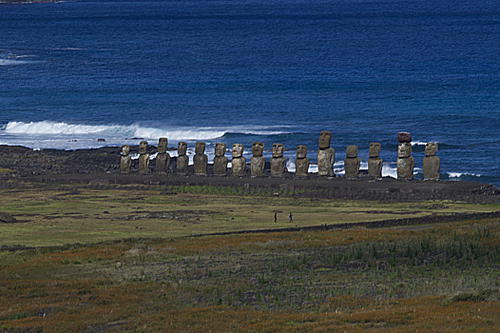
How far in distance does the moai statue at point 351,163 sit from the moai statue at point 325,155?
3.54 feet

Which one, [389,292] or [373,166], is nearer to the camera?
[389,292]

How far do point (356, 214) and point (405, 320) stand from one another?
83.7 feet

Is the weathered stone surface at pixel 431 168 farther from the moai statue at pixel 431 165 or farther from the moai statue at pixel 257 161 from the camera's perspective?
the moai statue at pixel 257 161

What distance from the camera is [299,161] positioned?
206 feet

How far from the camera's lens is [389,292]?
30.8m

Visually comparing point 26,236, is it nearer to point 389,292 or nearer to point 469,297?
point 389,292

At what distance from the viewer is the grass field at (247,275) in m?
27.6

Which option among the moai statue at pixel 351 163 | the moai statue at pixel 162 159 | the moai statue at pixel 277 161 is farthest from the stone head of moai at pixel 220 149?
the moai statue at pixel 351 163

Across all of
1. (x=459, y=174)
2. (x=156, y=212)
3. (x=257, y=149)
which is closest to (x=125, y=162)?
(x=257, y=149)

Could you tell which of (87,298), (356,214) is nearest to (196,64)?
(356,214)

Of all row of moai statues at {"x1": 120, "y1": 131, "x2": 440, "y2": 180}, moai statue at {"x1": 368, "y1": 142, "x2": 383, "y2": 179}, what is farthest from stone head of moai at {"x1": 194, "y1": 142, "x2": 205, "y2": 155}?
moai statue at {"x1": 368, "y1": 142, "x2": 383, "y2": 179}

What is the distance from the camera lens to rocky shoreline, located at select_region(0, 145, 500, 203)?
58.2m

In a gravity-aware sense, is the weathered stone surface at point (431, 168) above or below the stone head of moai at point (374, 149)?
below

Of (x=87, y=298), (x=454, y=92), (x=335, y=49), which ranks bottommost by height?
(x=87, y=298)
